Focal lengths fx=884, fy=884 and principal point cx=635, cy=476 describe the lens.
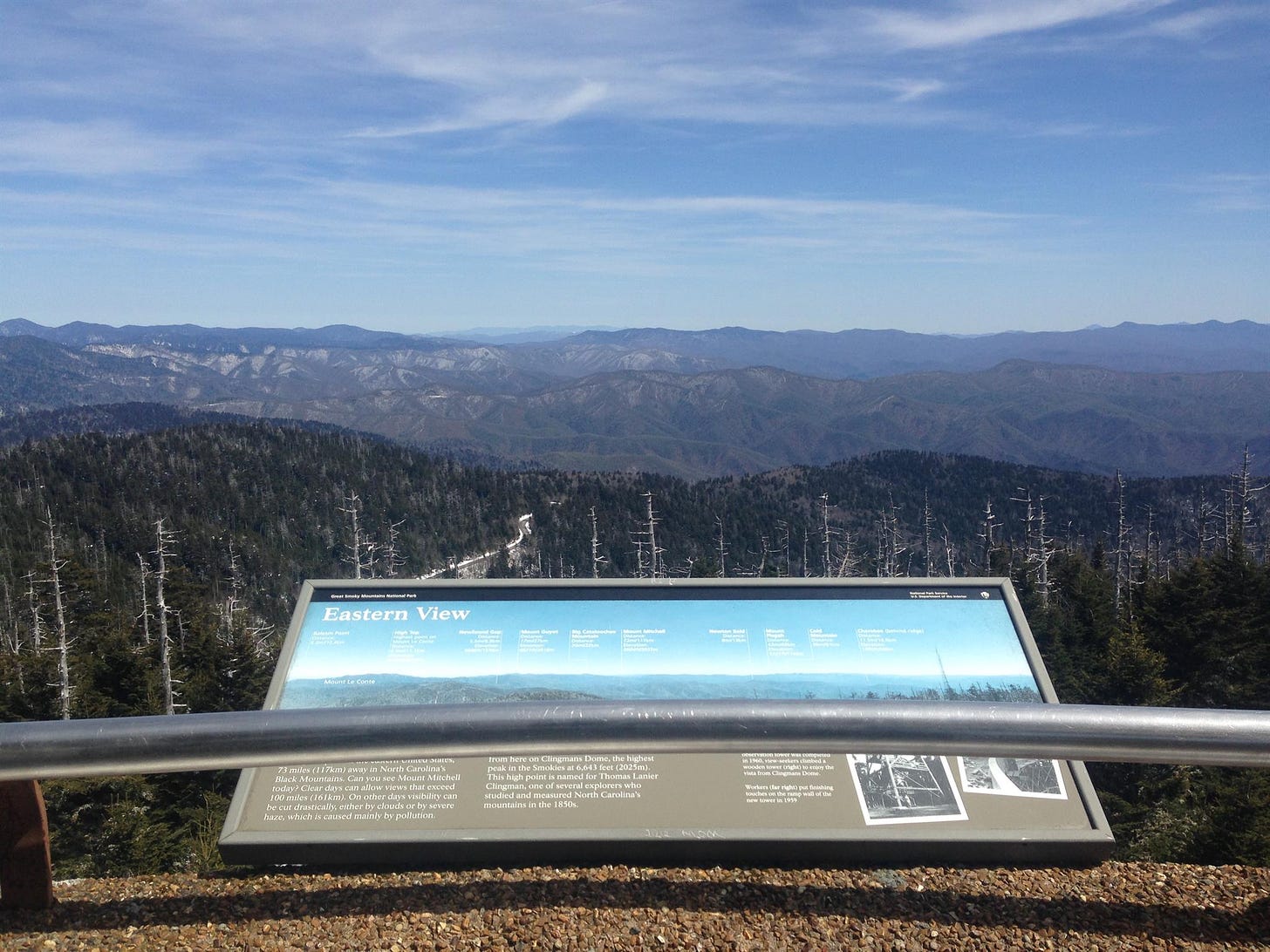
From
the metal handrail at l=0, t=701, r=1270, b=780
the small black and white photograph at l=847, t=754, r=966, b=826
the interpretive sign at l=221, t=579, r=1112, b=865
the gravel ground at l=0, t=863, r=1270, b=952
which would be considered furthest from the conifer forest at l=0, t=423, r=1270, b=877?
the small black and white photograph at l=847, t=754, r=966, b=826

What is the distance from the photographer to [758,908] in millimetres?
4469

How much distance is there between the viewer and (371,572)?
10262 centimetres

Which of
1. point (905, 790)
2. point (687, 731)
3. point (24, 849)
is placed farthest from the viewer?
point (905, 790)

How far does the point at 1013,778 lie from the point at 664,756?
85.1 inches

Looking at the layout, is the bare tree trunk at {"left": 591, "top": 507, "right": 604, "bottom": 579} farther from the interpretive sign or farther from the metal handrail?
the metal handrail

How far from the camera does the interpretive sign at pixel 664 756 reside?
5078mm

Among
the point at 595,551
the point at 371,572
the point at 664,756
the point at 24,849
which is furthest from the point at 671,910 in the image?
the point at 371,572

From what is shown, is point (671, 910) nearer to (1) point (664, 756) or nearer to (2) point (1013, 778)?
(1) point (664, 756)

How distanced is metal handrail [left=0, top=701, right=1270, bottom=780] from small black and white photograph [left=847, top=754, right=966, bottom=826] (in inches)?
64.3

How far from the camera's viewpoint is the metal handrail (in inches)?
141

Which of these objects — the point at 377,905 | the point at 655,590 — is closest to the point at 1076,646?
the point at 655,590

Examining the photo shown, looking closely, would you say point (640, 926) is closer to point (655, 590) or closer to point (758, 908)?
point (758, 908)

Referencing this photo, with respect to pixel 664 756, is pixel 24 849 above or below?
above

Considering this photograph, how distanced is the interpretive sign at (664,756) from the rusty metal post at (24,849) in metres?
1.01
